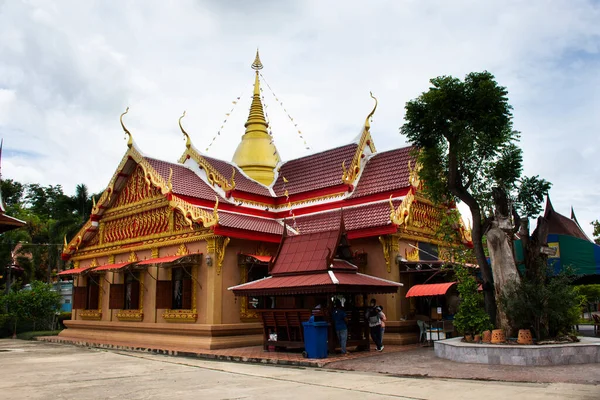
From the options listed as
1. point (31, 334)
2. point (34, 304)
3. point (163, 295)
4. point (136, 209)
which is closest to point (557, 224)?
point (163, 295)

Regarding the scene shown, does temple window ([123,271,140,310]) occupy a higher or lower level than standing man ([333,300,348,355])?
higher

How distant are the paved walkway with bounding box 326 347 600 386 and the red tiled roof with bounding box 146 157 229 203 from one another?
928 cm

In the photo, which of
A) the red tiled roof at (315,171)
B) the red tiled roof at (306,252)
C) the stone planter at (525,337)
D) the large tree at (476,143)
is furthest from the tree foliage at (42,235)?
the stone planter at (525,337)

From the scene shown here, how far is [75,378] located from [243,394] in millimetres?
4293

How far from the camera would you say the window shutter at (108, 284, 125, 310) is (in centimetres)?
2033

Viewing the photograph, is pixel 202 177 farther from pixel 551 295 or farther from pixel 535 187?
pixel 551 295

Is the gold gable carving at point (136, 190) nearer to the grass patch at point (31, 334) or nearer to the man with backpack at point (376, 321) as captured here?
the grass patch at point (31, 334)

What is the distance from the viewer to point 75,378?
10.7 meters

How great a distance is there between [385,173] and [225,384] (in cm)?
1190

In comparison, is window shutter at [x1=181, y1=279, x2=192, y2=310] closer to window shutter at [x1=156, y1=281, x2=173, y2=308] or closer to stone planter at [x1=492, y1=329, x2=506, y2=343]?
window shutter at [x1=156, y1=281, x2=173, y2=308]

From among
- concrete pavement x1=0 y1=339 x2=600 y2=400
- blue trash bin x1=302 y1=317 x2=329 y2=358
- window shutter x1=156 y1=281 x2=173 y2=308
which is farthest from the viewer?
window shutter x1=156 y1=281 x2=173 y2=308

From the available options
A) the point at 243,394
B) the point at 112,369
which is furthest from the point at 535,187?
the point at 112,369

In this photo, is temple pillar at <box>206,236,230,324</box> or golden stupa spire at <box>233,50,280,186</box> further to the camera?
golden stupa spire at <box>233,50,280,186</box>

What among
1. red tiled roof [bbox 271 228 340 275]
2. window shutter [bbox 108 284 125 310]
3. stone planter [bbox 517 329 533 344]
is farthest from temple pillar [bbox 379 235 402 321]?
window shutter [bbox 108 284 125 310]
